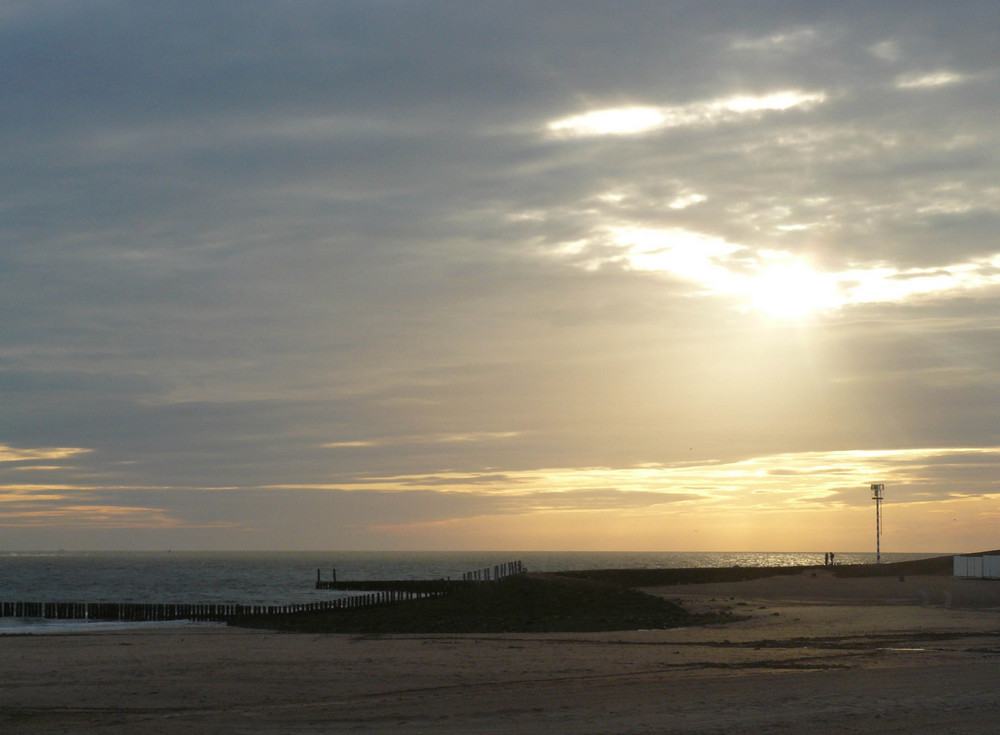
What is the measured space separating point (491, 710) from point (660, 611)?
26197 mm

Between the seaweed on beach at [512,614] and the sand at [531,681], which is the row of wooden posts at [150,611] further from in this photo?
the sand at [531,681]

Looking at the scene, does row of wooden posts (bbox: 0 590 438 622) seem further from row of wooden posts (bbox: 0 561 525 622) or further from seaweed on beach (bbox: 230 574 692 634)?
seaweed on beach (bbox: 230 574 692 634)

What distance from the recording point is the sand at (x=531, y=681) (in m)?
18.8

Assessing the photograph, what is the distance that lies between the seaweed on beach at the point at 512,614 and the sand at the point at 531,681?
10.4ft

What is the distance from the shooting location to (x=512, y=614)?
146 ft

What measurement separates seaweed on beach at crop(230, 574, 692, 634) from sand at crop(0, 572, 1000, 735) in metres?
3.17

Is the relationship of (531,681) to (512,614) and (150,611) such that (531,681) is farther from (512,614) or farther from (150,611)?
(150,611)

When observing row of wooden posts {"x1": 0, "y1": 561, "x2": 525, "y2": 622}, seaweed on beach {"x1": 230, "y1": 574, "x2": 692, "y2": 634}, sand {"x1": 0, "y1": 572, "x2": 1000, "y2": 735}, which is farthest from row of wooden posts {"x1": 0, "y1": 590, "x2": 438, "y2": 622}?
sand {"x1": 0, "y1": 572, "x2": 1000, "y2": 735}

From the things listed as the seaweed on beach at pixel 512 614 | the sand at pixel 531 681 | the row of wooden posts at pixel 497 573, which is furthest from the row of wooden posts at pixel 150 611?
the sand at pixel 531 681

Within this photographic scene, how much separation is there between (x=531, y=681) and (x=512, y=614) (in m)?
20.8

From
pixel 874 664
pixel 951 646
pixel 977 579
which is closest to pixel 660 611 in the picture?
pixel 951 646

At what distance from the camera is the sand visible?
18812 millimetres

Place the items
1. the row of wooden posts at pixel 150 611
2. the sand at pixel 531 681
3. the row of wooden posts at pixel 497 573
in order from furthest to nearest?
the row of wooden posts at pixel 497 573 → the row of wooden posts at pixel 150 611 → the sand at pixel 531 681

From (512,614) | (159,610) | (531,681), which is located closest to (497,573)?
(159,610)
